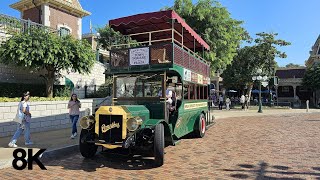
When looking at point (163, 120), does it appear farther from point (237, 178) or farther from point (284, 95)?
point (284, 95)

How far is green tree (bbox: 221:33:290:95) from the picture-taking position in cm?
3550

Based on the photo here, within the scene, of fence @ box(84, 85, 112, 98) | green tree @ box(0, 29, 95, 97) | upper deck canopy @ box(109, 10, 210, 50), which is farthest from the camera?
fence @ box(84, 85, 112, 98)

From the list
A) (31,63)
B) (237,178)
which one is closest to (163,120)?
(237,178)

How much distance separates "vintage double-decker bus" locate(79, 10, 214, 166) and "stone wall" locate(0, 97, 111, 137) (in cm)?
206

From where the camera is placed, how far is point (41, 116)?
12180mm

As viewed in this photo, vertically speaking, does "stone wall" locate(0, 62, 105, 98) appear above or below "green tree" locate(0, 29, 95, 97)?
below

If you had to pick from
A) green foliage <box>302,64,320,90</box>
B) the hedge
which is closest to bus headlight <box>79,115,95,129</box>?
the hedge

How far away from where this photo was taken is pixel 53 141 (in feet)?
31.0

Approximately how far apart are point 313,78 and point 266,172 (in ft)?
126

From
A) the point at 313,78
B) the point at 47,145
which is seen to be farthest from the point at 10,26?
the point at 313,78

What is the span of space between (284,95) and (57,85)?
44.8m

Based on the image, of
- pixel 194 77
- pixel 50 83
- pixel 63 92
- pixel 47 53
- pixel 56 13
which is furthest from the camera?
pixel 56 13

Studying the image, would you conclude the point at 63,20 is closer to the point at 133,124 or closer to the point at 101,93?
the point at 101,93

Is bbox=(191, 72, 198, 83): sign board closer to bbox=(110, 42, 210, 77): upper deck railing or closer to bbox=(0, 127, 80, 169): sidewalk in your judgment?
bbox=(110, 42, 210, 77): upper deck railing
